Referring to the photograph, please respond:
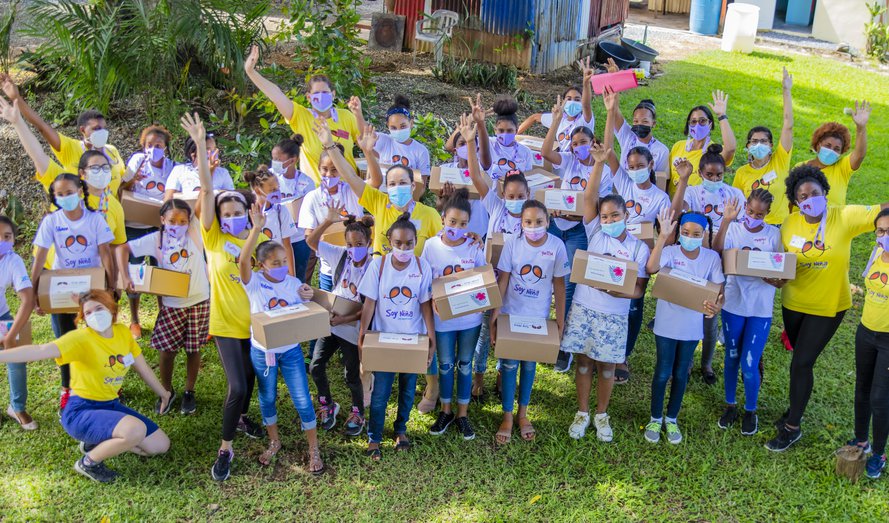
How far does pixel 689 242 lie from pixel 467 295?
1.68 meters

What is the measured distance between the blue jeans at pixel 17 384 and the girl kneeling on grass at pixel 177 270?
0.94 m

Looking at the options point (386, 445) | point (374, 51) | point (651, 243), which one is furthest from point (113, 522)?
point (374, 51)

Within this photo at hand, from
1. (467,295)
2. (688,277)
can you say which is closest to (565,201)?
(688,277)

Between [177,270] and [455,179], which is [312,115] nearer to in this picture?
[455,179]

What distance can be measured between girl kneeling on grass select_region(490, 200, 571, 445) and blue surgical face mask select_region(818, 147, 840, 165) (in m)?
2.60

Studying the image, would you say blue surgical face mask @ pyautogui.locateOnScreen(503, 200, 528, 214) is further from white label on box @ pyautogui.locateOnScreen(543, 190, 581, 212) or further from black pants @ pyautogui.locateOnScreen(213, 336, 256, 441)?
black pants @ pyautogui.locateOnScreen(213, 336, 256, 441)

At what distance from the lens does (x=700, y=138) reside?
740cm

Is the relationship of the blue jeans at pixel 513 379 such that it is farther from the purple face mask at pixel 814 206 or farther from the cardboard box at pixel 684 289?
the purple face mask at pixel 814 206

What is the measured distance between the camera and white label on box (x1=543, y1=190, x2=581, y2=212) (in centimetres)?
646

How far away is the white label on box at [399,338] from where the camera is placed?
538 centimetres

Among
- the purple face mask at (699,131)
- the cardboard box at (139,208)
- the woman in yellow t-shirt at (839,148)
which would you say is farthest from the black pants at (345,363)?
the woman in yellow t-shirt at (839,148)

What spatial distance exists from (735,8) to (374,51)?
981 centimetres

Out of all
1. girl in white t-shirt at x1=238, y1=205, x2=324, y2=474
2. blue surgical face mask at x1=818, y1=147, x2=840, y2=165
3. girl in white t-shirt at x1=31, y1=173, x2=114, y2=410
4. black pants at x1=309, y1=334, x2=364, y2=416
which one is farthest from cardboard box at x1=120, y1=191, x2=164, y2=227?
blue surgical face mask at x1=818, y1=147, x2=840, y2=165

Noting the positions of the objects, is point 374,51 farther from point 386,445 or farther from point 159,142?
point 386,445
